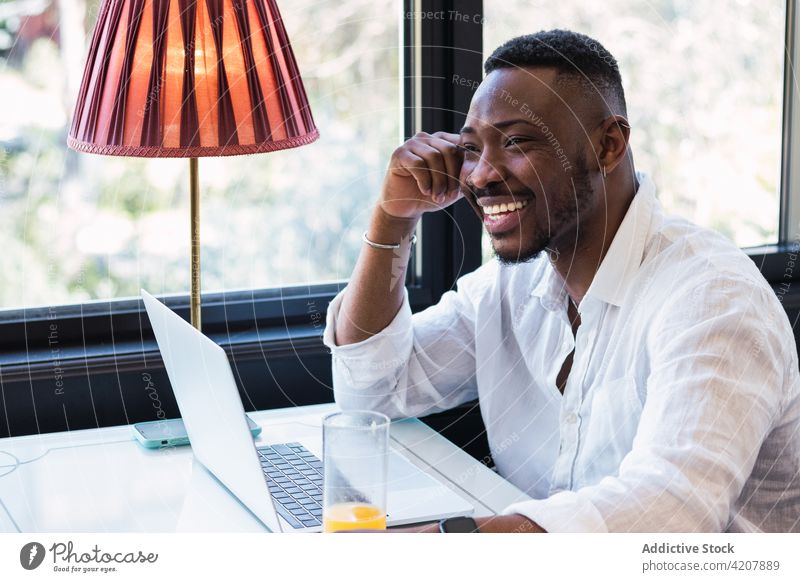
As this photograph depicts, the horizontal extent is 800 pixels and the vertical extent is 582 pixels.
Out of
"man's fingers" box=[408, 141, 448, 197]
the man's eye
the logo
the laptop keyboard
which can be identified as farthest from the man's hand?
the logo

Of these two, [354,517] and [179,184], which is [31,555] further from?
[179,184]

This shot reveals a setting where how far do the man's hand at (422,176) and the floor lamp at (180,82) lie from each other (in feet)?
0.57

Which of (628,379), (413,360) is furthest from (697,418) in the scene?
(413,360)

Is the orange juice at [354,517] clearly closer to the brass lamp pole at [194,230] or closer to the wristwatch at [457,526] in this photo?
the wristwatch at [457,526]

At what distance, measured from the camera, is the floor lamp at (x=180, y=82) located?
50.2 inches

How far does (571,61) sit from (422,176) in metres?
0.23

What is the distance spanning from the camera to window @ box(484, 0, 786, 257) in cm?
188

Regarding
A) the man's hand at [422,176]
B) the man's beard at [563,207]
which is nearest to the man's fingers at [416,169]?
the man's hand at [422,176]

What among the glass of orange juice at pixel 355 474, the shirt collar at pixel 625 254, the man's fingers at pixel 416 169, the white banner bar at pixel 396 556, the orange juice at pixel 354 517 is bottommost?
the white banner bar at pixel 396 556

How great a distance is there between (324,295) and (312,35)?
1.27 feet

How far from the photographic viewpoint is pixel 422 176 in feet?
4.57

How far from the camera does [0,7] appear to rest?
155cm

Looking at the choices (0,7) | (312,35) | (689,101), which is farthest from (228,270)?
(689,101)

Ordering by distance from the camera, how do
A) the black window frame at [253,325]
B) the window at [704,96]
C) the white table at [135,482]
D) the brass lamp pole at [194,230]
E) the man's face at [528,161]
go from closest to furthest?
the white table at [135,482] → the man's face at [528,161] → the brass lamp pole at [194,230] → the black window frame at [253,325] → the window at [704,96]
